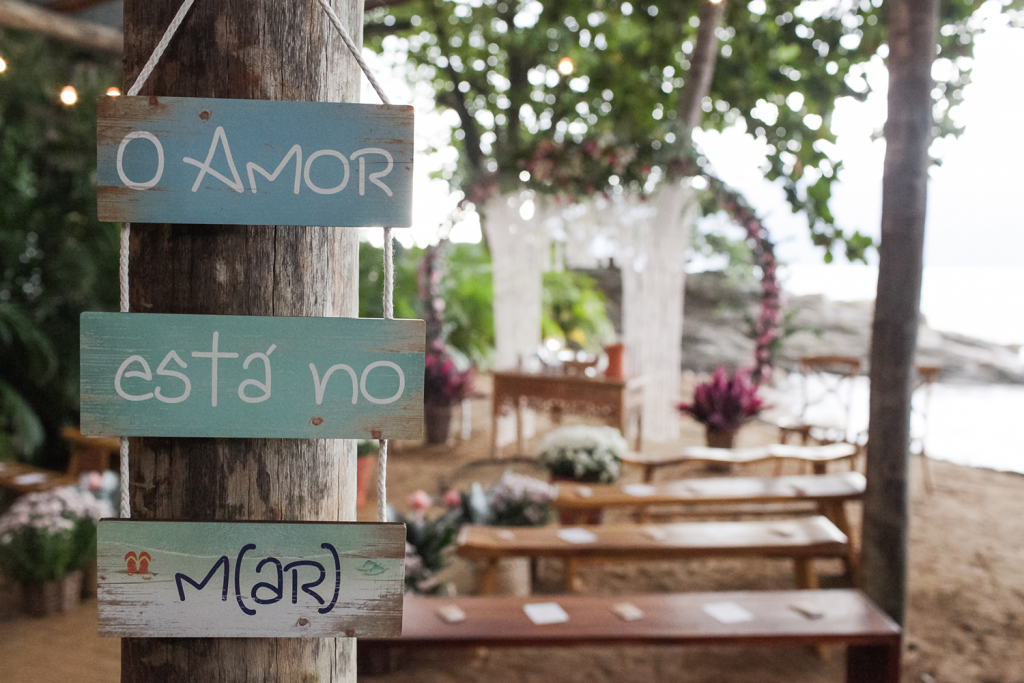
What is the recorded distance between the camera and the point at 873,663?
2102 millimetres

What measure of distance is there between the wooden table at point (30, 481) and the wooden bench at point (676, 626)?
247cm

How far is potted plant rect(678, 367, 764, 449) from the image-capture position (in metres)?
5.05

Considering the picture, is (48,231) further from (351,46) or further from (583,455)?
(351,46)

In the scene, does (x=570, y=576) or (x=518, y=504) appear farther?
(x=518, y=504)

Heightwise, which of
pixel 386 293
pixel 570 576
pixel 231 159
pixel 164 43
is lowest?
pixel 570 576

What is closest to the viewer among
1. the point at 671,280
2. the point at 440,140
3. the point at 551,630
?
the point at 551,630

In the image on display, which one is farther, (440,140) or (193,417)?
(440,140)

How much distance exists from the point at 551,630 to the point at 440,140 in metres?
8.76

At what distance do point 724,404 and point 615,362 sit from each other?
2.81 feet

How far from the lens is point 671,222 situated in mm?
5676

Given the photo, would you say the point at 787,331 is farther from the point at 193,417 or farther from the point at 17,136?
the point at 17,136

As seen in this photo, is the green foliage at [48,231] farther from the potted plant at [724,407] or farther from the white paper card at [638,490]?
the potted plant at [724,407]

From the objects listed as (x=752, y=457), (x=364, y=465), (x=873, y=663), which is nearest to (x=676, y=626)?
(x=873, y=663)

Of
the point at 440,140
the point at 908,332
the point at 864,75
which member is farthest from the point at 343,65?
the point at 440,140
